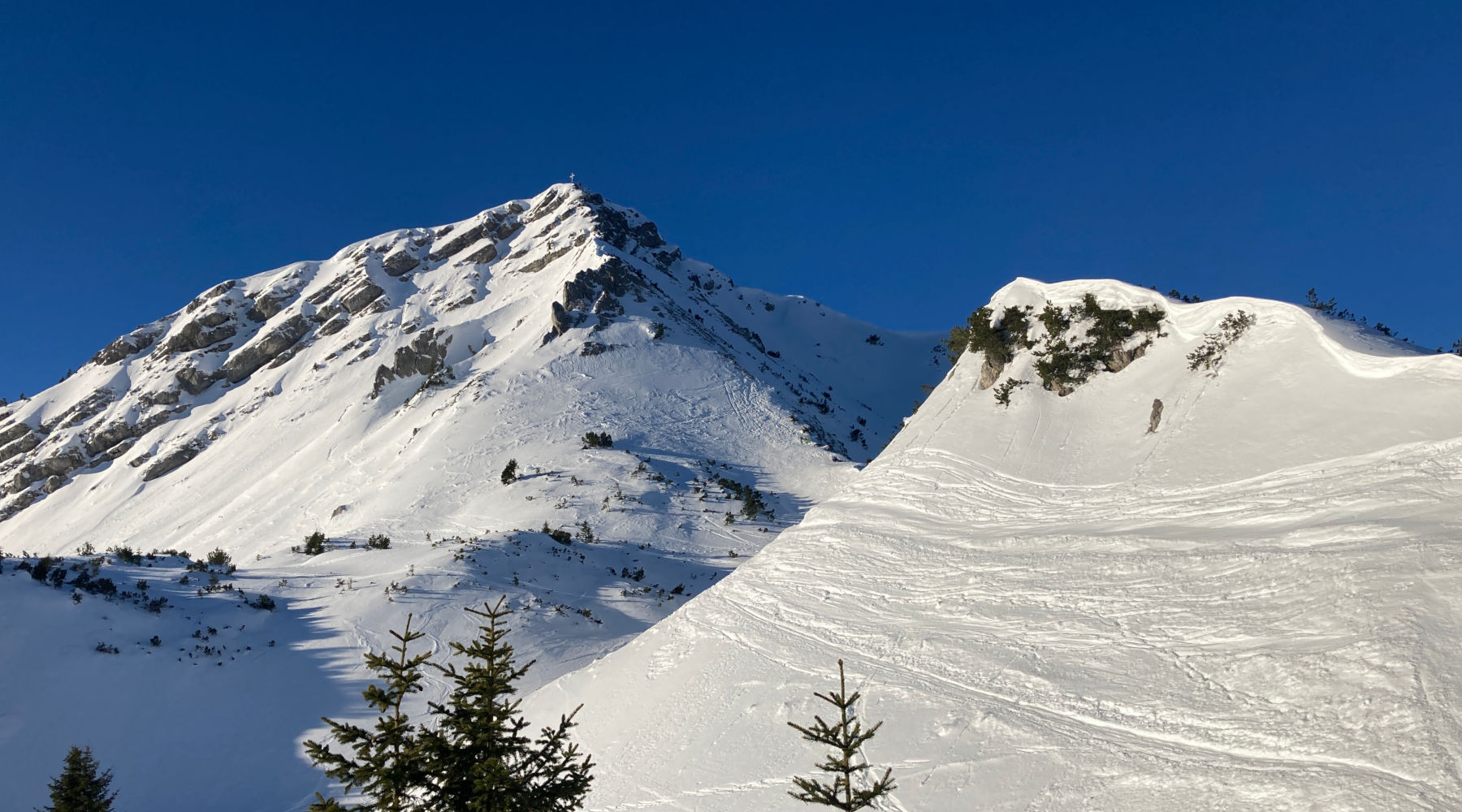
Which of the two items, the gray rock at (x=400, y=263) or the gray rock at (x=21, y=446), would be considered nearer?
the gray rock at (x=21, y=446)

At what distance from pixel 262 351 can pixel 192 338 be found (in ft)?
38.3

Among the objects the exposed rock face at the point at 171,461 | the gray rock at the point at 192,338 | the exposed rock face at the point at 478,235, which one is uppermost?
the exposed rock face at the point at 478,235

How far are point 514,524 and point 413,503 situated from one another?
312 inches

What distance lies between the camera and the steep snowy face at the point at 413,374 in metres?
46.8

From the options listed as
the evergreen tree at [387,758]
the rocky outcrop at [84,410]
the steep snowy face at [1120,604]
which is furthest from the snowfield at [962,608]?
the rocky outcrop at [84,410]

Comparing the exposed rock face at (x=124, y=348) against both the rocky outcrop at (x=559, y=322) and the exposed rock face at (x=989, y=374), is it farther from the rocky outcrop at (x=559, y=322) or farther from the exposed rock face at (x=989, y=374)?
the exposed rock face at (x=989, y=374)

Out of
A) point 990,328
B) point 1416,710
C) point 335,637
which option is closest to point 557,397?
point 335,637

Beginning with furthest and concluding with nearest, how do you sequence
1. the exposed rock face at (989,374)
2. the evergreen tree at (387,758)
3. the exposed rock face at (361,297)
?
the exposed rock face at (361,297) → the exposed rock face at (989,374) → the evergreen tree at (387,758)

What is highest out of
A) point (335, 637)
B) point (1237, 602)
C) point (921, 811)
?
point (335, 637)

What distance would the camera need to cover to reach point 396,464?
42.6 meters

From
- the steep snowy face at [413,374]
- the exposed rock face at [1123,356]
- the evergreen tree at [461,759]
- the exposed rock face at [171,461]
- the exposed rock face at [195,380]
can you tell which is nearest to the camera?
the evergreen tree at [461,759]

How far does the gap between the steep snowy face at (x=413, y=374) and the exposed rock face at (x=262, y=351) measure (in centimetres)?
26

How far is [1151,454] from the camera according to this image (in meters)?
9.96

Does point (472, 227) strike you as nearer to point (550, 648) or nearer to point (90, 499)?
point (90, 499)
